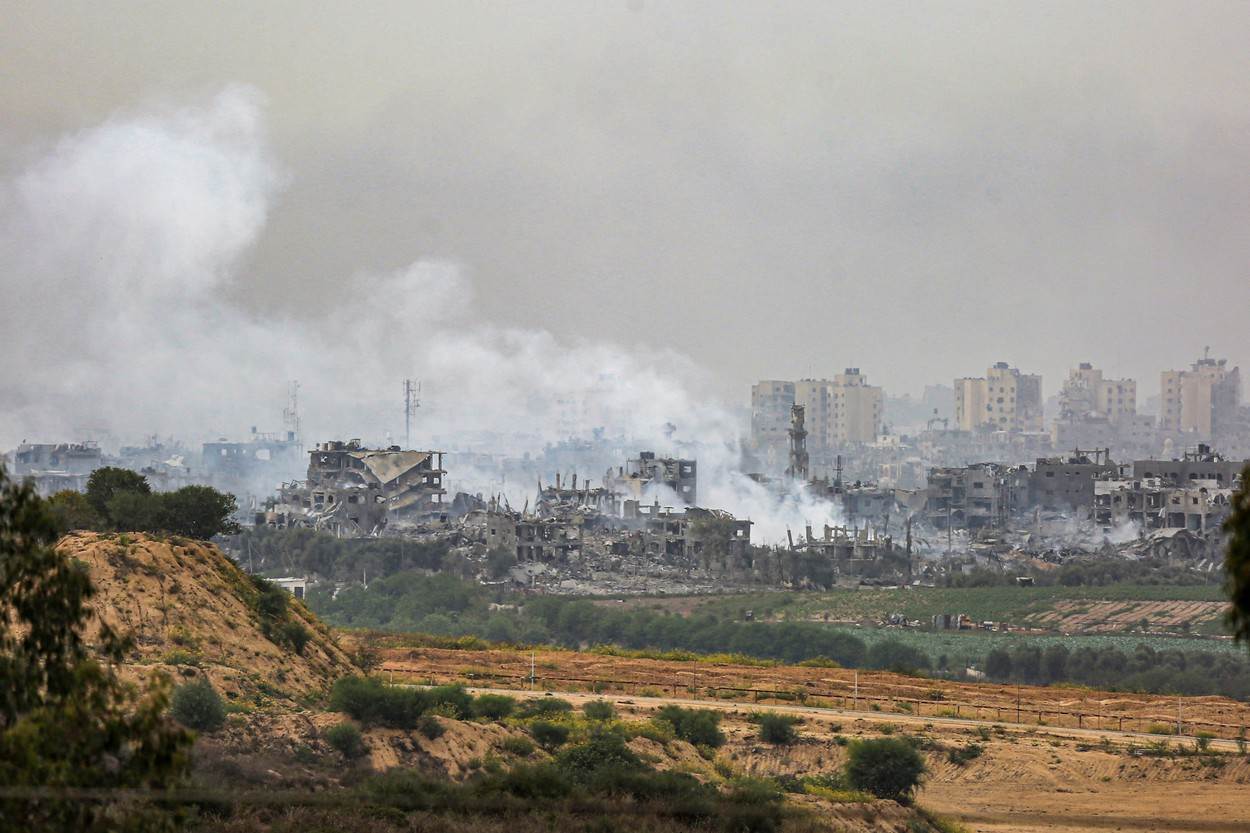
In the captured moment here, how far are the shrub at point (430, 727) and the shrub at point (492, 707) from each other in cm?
437

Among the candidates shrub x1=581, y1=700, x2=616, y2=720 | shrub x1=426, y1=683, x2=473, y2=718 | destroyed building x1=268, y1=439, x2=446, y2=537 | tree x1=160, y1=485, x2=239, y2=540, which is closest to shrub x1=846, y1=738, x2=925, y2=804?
shrub x1=581, y1=700, x2=616, y2=720

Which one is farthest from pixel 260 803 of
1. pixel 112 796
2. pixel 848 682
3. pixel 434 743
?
pixel 848 682

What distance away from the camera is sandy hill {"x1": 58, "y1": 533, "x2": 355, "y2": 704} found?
39188 mm

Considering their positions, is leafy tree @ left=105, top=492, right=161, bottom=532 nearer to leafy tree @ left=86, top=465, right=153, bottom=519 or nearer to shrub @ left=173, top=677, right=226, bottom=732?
leafy tree @ left=86, top=465, right=153, bottom=519

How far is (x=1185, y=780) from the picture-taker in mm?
38750

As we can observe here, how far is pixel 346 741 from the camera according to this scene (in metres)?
33.6

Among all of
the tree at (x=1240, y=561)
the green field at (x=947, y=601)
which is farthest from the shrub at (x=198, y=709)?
the green field at (x=947, y=601)

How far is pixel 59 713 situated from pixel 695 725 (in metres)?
25.7

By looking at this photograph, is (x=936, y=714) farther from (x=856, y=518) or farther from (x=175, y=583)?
(x=856, y=518)

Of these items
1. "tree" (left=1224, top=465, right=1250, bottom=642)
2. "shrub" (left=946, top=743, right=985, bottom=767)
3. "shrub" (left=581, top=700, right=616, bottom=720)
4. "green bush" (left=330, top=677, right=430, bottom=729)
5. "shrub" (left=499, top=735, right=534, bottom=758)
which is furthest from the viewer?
"shrub" (left=581, top=700, right=616, bottom=720)

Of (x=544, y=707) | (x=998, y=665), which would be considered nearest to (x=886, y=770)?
(x=544, y=707)

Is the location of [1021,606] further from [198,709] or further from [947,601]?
[198,709]

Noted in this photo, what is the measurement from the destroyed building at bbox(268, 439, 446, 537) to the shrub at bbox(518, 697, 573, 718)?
76.1 m

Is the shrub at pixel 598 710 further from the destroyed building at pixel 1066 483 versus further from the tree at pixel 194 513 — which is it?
the destroyed building at pixel 1066 483
